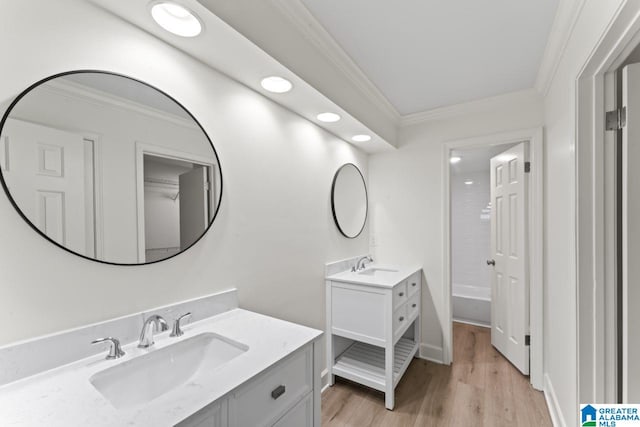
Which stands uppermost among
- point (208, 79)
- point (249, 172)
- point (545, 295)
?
point (208, 79)

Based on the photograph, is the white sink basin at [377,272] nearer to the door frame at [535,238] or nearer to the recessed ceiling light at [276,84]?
the door frame at [535,238]

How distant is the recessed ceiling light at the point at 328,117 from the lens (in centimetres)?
198

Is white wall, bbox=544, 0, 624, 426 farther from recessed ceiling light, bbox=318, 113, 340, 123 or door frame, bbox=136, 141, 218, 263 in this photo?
door frame, bbox=136, 141, 218, 263

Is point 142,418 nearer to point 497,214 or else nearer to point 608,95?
point 608,95

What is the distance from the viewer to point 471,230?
441 cm

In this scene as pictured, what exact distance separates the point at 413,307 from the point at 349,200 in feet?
3.67

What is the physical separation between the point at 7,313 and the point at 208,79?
1154 millimetres

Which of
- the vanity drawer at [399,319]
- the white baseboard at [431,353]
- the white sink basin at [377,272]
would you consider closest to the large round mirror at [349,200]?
the white sink basin at [377,272]

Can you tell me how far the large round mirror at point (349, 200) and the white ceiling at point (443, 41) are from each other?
2.53ft

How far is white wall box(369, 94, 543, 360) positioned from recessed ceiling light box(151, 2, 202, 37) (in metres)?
2.21

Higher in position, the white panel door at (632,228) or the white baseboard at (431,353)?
the white panel door at (632,228)

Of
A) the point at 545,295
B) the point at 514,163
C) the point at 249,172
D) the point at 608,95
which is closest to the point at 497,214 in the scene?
the point at 514,163

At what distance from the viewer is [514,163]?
2.54 meters

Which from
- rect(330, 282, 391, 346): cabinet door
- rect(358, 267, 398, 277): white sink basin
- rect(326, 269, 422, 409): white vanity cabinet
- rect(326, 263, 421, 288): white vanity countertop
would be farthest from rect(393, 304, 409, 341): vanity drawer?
rect(358, 267, 398, 277): white sink basin
